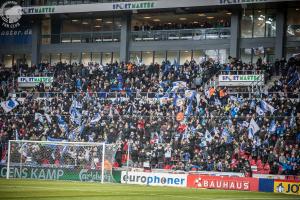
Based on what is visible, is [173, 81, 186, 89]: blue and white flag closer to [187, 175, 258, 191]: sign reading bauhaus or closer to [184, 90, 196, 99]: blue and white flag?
[184, 90, 196, 99]: blue and white flag

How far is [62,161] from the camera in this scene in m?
36.2

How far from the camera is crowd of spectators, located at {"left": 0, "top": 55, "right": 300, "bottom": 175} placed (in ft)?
119

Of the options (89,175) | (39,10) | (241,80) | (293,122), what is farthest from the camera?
(39,10)

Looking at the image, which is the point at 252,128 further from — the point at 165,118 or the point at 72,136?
the point at 72,136

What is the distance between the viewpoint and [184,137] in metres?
38.9

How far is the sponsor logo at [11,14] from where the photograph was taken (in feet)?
193

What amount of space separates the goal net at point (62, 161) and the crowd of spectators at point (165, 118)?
0.19 meters

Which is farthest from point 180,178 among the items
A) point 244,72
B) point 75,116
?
→ point 244,72

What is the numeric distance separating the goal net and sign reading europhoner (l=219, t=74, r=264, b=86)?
501 inches

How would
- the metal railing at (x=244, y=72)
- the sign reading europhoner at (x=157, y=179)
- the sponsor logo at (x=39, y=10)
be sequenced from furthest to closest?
the sponsor logo at (x=39, y=10) → the metal railing at (x=244, y=72) → the sign reading europhoner at (x=157, y=179)

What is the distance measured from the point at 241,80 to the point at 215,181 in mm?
15320

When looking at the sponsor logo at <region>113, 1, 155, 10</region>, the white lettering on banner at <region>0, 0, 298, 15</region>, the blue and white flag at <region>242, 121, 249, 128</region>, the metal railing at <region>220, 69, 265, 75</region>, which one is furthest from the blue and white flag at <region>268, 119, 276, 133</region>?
the sponsor logo at <region>113, 1, 155, 10</region>

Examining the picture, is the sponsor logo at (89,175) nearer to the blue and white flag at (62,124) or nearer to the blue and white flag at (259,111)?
the blue and white flag at (62,124)

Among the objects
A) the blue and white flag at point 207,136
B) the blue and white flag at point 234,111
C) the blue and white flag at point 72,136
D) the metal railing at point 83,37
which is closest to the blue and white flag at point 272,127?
the blue and white flag at point 234,111
